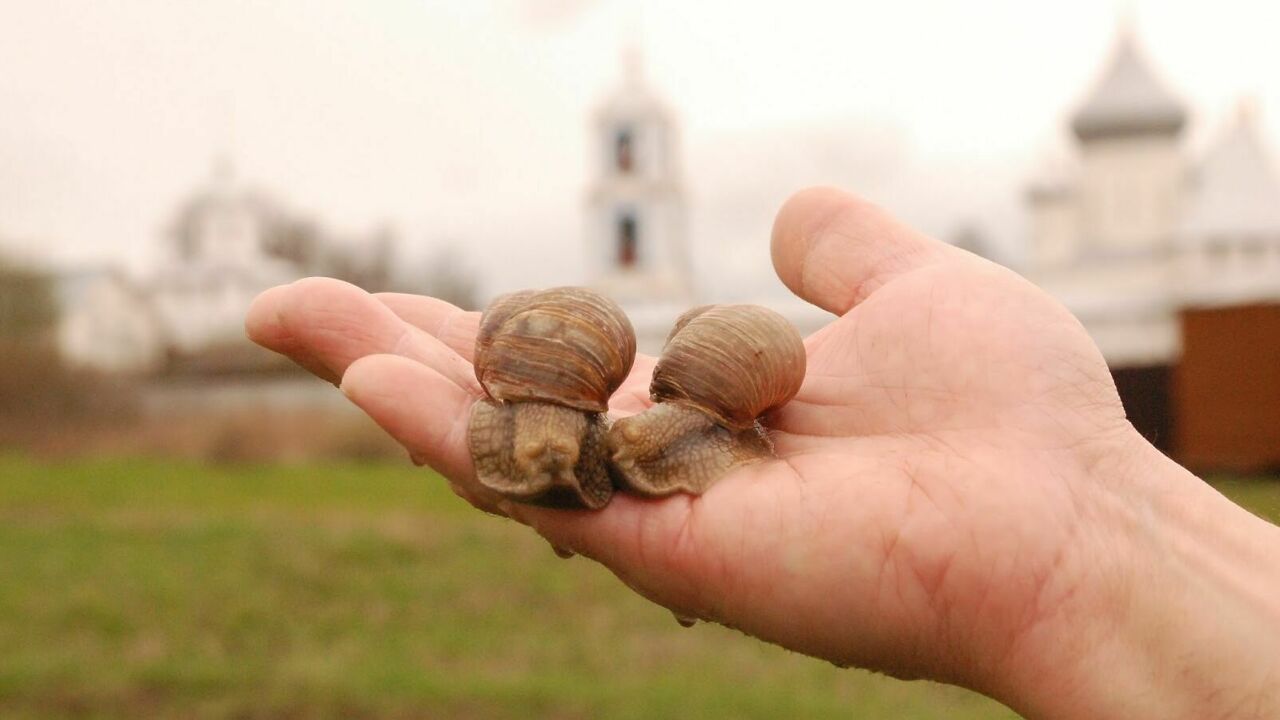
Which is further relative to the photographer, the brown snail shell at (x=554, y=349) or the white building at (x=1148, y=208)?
the white building at (x=1148, y=208)

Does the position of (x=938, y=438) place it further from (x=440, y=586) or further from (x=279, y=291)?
(x=440, y=586)

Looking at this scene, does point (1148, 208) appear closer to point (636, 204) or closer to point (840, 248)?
point (636, 204)

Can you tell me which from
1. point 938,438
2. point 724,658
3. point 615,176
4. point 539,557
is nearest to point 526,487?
point 938,438

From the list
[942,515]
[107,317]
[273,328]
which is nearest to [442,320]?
[273,328]

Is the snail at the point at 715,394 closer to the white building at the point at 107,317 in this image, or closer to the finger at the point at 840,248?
the finger at the point at 840,248

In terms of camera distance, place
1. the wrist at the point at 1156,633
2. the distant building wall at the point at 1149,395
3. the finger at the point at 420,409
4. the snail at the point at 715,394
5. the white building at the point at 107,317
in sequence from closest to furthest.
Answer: the wrist at the point at 1156,633 < the finger at the point at 420,409 < the snail at the point at 715,394 < the distant building wall at the point at 1149,395 < the white building at the point at 107,317

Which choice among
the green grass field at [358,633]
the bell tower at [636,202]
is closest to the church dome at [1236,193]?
the bell tower at [636,202]

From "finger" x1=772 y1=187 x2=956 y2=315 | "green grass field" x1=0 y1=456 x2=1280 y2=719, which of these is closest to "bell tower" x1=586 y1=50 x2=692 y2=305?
"green grass field" x1=0 y1=456 x2=1280 y2=719
